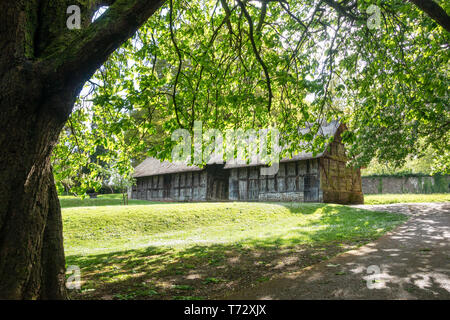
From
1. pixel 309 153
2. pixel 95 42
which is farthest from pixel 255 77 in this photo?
pixel 309 153

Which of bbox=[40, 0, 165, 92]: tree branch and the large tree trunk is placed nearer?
the large tree trunk

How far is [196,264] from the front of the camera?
6.62 metres

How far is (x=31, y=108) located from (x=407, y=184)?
41292mm

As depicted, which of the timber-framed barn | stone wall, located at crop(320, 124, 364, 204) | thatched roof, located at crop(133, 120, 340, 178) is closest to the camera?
stone wall, located at crop(320, 124, 364, 204)

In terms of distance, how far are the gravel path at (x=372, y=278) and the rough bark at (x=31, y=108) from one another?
9.23 feet

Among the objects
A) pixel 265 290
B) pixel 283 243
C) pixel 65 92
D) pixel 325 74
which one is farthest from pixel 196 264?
pixel 325 74

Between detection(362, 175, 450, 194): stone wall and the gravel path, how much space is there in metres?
33.0

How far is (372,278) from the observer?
4699mm

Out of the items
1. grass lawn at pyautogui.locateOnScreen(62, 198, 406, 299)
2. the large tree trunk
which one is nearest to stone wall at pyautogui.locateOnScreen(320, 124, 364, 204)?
grass lawn at pyautogui.locateOnScreen(62, 198, 406, 299)

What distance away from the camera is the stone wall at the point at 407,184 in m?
33.7

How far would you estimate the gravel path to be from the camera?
4.09 m

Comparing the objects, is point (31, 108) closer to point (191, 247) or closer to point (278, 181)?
point (191, 247)

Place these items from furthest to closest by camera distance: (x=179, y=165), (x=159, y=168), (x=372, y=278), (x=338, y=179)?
(x=159, y=168) < (x=179, y=165) < (x=338, y=179) < (x=372, y=278)

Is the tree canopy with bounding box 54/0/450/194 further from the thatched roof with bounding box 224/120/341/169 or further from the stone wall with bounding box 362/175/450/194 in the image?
the stone wall with bounding box 362/175/450/194
